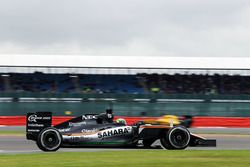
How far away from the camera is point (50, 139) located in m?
13.9

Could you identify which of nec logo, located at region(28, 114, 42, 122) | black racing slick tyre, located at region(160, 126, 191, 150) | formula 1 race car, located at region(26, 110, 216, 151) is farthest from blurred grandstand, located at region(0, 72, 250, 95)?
black racing slick tyre, located at region(160, 126, 191, 150)

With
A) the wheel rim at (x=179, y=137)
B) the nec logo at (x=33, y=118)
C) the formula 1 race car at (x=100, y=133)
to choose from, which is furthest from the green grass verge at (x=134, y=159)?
the nec logo at (x=33, y=118)

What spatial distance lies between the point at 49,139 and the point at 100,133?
4.38 feet

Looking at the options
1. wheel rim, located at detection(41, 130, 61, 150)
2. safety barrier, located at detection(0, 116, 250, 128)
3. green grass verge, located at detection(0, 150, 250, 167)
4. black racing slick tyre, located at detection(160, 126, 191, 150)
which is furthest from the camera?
safety barrier, located at detection(0, 116, 250, 128)

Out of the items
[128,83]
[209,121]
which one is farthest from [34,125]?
[128,83]

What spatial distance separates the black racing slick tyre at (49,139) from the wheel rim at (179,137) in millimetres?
2884

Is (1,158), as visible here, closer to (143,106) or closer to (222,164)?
(222,164)

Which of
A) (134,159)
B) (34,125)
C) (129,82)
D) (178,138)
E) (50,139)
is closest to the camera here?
(134,159)

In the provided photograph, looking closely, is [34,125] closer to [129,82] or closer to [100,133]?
[100,133]

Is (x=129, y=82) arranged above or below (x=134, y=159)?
above

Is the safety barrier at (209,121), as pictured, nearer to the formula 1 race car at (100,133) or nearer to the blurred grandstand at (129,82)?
the blurred grandstand at (129,82)

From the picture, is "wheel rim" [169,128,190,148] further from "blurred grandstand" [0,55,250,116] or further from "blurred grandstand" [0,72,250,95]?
"blurred grandstand" [0,72,250,95]

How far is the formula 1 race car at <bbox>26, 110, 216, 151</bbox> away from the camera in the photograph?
14.0 meters

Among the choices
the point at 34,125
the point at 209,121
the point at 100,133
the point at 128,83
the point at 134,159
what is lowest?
the point at 134,159
